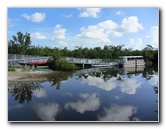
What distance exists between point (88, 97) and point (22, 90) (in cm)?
74

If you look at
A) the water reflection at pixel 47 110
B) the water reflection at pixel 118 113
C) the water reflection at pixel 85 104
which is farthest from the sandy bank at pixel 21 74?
the water reflection at pixel 118 113

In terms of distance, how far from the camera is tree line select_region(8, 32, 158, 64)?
3561 millimetres

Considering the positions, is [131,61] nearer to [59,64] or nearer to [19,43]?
[59,64]

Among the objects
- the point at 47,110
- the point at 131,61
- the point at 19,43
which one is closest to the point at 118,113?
the point at 131,61

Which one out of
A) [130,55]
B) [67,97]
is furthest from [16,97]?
[130,55]

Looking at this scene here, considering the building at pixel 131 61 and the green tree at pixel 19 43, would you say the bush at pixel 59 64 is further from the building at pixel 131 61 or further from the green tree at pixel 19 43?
the building at pixel 131 61

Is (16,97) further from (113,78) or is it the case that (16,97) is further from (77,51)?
(113,78)

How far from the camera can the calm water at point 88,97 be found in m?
3.48

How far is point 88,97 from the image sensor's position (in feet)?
11.7

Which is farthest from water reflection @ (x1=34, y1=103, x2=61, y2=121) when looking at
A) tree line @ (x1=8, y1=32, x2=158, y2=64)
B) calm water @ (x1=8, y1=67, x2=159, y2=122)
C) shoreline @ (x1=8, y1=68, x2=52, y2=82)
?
tree line @ (x1=8, y1=32, x2=158, y2=64)

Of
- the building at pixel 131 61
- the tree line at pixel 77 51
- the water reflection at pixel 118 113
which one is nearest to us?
the water reflection at pixel 118 113

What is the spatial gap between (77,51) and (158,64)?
0.92m

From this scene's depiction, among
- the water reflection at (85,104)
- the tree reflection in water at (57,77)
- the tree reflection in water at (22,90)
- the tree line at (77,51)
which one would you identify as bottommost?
the water reflection at (85,104)

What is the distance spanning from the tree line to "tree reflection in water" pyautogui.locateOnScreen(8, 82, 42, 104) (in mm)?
363
